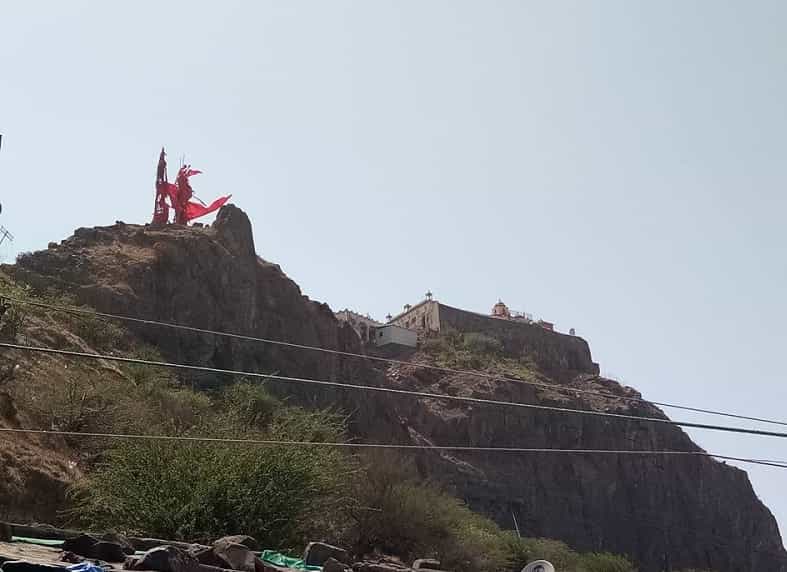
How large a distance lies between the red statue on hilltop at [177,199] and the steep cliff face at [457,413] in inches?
131

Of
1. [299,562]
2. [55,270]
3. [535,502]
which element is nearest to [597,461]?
[535,502]

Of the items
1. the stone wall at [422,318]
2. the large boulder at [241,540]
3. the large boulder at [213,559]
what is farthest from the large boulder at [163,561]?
the stone wall at [422,318]

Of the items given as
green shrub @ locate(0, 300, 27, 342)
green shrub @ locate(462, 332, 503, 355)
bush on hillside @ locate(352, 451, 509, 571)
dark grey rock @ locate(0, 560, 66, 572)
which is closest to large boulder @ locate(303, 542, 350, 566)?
dark grey rock @ locate(0, 560, 66, 572)

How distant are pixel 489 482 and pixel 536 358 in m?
20.6

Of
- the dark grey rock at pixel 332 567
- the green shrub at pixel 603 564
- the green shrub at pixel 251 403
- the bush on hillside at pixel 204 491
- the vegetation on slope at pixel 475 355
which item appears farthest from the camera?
the vegetation on slope at pixel 475 355

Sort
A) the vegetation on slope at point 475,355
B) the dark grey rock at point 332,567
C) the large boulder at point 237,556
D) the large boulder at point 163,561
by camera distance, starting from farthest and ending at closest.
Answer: the vegetation on slope at point 475,355 → the dark grey rock at point 332,567 → the large boulder at point 237,556 → the large boulder at point 163,561

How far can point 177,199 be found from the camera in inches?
1960

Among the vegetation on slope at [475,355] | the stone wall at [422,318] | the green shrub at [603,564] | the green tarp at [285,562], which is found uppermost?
the stone wall at [422,318]

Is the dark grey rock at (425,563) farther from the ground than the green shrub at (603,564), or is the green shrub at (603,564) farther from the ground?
the dark grey rock at (425,563)

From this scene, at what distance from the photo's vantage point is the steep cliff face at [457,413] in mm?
41219

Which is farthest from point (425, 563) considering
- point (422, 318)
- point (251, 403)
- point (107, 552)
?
point (422, 318)

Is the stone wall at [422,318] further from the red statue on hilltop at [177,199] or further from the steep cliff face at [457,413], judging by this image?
the red statue on hilltop at [177,199]

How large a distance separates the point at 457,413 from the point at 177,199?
80.6 ft

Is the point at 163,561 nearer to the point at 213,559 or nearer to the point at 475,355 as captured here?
the point at 213,559
